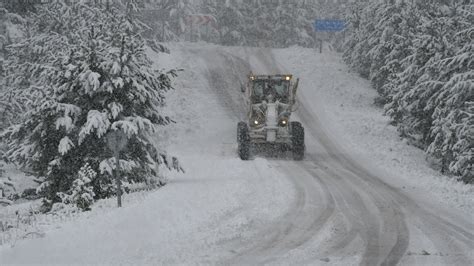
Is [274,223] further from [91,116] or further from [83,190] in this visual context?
[91,116]

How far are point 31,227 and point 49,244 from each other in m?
2.05

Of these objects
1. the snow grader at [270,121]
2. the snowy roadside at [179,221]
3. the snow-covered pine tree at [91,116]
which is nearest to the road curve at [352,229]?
the snowy roadside at [179,221]

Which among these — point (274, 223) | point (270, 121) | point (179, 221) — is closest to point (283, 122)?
point (270, 121)

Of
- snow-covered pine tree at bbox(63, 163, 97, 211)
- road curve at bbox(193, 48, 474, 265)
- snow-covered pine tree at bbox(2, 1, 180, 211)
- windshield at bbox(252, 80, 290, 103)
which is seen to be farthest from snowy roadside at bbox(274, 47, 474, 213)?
snow-covered pine tree at bbox(63, 163, 97, 211)

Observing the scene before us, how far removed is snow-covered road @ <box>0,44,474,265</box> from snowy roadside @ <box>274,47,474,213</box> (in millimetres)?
418

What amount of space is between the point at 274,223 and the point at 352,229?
5.02ft

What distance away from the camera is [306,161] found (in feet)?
64.3

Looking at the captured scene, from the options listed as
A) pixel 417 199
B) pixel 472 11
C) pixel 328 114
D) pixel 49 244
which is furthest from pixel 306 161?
pixel 49 244

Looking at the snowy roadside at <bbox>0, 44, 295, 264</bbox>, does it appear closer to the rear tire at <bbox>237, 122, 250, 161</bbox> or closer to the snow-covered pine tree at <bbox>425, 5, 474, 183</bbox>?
the rear tire at <bbox>237, 122, 250, 161</bbox>

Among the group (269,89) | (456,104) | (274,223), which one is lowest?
(274,223)

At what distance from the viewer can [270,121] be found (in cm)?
1973

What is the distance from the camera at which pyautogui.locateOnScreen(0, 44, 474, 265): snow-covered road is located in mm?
8773

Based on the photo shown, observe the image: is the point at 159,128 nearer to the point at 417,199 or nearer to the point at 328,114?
the point at 328,114

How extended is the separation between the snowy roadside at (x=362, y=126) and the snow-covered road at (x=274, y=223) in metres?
0.42
